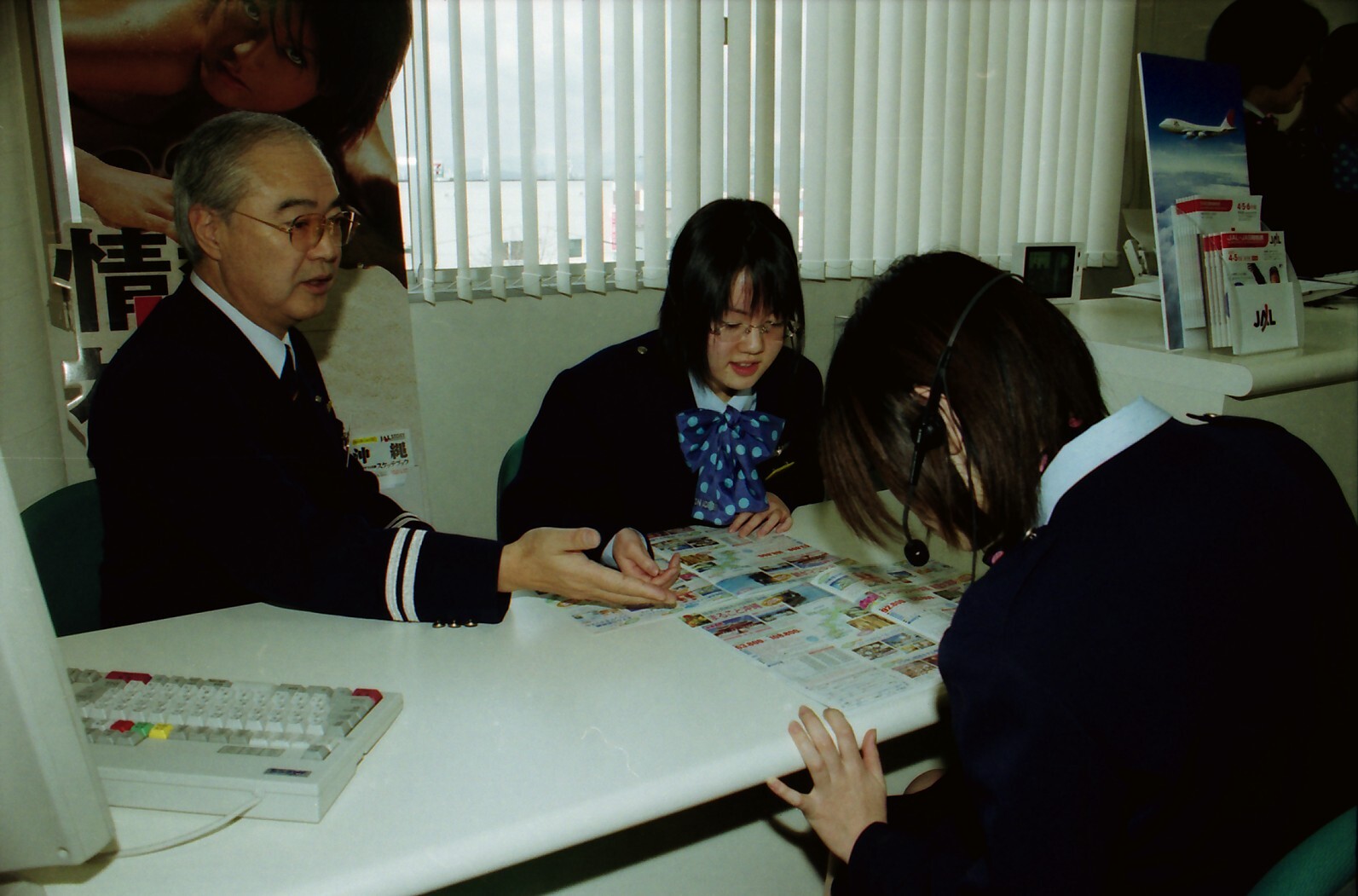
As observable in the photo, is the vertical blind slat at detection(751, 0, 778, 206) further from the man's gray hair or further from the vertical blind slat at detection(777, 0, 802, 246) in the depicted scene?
the man's gray hair

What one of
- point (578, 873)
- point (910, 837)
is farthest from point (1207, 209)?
point (578, 873)

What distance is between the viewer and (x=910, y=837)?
0.89 metres

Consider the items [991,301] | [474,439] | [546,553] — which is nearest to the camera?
[991,301]

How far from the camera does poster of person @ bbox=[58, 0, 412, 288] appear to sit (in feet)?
5.74

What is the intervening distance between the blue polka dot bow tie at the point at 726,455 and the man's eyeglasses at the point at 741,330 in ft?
0.52

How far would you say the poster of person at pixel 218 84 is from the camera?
1748 millimetres

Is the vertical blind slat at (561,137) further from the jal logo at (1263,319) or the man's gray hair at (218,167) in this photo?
the jal logo at (1263,319)

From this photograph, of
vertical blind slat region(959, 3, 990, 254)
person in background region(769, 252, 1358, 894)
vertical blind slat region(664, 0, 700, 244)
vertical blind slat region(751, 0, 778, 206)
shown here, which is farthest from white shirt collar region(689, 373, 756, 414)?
vertical blind slat region(959, 3, 990, 254)

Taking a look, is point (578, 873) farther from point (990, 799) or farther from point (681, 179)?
point (681, 179)

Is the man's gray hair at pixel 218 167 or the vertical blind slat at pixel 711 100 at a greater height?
the vertical blind slat at pixel 711 100

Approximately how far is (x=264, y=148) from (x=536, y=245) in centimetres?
86

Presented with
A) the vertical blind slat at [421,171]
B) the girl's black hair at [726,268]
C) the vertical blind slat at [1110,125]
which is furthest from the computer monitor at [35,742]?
the vertical blind slat at [1110,125]

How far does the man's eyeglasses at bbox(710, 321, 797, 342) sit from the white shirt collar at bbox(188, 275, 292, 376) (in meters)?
0.73

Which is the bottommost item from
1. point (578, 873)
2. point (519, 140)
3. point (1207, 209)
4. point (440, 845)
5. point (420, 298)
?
point (578, 873)
